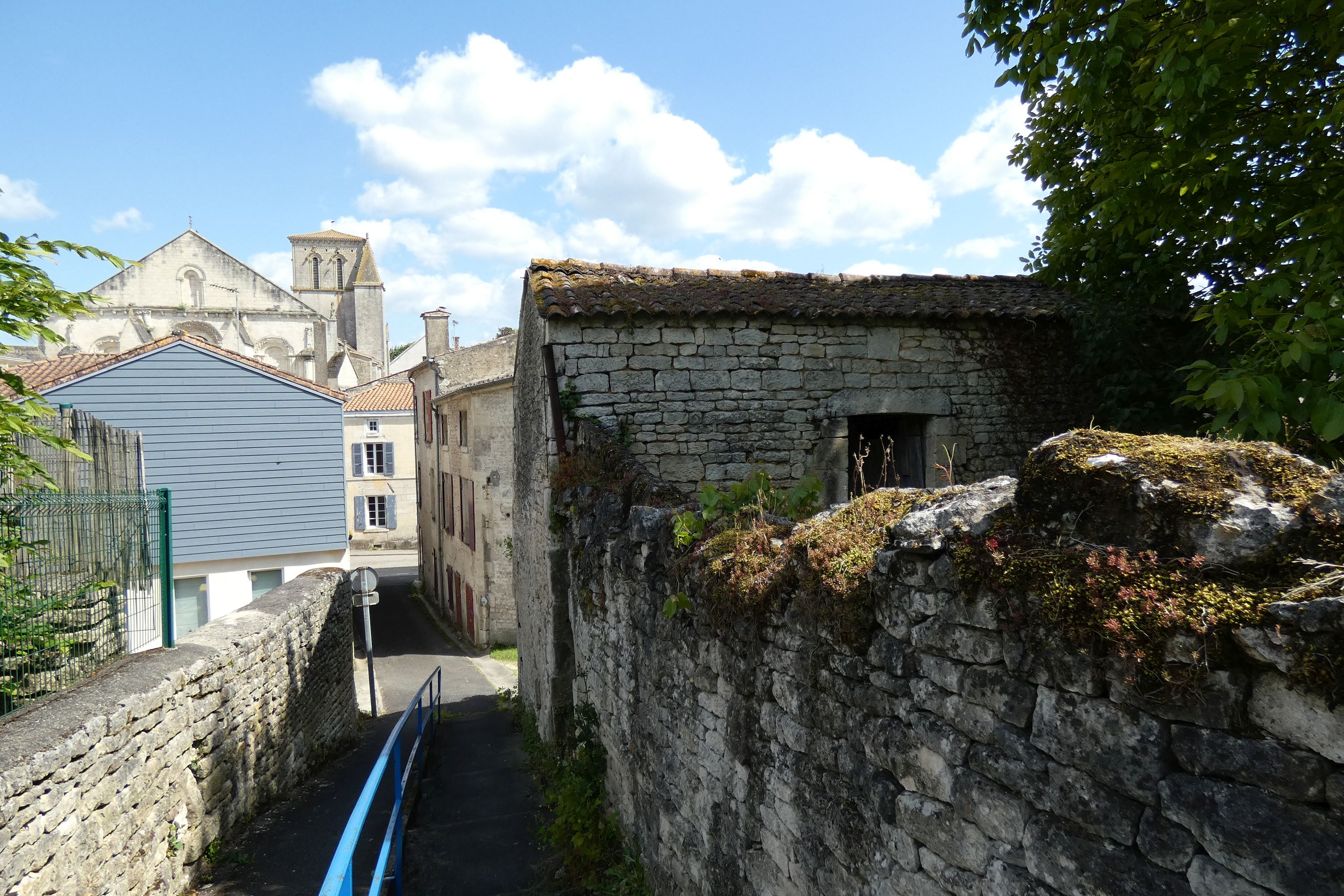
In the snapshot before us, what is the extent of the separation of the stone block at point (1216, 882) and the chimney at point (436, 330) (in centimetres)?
2979

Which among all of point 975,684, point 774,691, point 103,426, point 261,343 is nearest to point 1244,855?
point 975,684

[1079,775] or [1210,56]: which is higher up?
[1210,56]

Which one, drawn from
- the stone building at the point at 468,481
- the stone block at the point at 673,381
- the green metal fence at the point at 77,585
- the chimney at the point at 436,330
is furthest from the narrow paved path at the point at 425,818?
the chimney at the point at 436,330

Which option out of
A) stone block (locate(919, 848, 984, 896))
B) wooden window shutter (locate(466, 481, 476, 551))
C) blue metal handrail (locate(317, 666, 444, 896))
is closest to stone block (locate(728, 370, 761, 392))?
blue metal handrail (locate(317, 666, 444, 896))

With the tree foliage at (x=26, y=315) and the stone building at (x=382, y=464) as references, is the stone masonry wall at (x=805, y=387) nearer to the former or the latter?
the tree foliage at (x=26, y=315)

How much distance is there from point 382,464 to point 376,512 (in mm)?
2435

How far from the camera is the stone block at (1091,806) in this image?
1863 millimetres

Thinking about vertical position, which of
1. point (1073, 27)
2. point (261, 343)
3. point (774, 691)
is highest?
point (261, 343)

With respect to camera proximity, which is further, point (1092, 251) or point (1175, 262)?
point (1092, 251)

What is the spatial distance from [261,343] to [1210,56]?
45072 millimetres

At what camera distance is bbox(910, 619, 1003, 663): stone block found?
2.27 metres

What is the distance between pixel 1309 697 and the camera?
1.54 m

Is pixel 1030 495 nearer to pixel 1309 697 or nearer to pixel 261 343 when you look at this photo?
pixel 1309 697

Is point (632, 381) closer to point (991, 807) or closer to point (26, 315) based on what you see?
point (26, 315)
